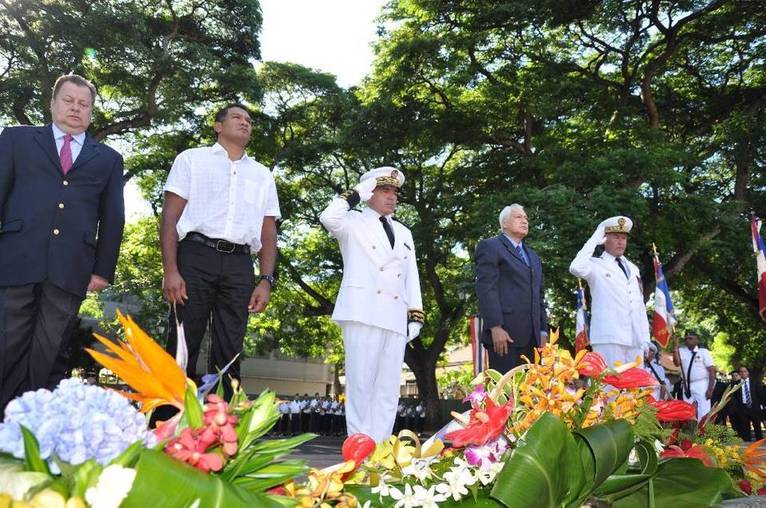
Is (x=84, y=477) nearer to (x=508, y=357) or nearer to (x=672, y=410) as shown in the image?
(x=672, y=410)

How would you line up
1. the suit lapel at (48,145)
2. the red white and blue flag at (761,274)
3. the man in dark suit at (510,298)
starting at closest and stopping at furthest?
1. the suit lapel at (48,145)
2. the man in dark suit at (510,298)
3. the red white and blue flag at (761,274)

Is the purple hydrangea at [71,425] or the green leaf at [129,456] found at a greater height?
the purple hydrangea at [71,425]

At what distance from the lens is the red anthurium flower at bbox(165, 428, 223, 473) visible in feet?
3.96

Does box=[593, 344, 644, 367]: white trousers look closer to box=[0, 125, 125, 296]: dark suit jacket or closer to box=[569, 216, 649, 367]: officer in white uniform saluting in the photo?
box=[569, 216, 649, 367]: officer in white uniform saluting

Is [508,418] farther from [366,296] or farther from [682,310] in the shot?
[682,310]

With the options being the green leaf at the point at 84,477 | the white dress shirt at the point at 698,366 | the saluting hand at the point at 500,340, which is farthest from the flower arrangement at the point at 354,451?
the white dress shirt at the point at 698,366

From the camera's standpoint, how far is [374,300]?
17.7ft

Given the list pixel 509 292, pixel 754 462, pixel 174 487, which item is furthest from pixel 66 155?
pixel 754 462

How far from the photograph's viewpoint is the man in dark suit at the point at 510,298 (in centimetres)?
609

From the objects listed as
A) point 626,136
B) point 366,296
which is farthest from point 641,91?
point 366,296

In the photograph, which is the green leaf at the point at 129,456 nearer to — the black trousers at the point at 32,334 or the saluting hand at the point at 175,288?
the black trousers at the point at 32,334

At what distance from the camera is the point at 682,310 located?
86.5 feet

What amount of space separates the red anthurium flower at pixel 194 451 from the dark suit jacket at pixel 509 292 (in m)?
4.95

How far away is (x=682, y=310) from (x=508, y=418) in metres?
26.2
